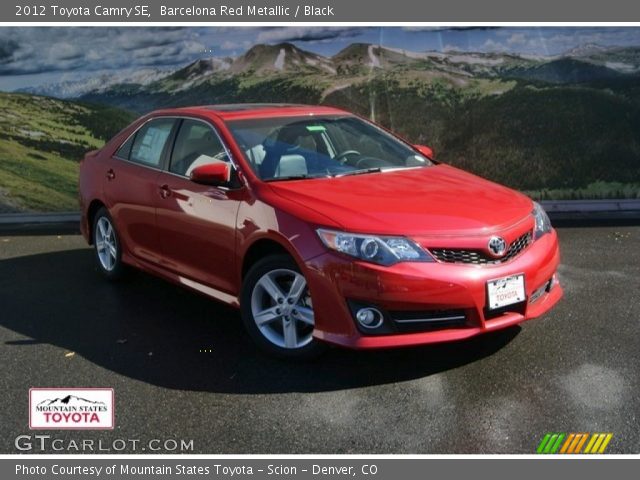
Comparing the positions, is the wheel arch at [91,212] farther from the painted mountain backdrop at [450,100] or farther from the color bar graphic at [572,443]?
the color bar graphic at [572,443]

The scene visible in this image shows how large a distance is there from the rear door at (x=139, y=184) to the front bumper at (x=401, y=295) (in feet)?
6.30

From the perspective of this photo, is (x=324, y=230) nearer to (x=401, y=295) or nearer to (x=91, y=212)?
(x=401, y=295)

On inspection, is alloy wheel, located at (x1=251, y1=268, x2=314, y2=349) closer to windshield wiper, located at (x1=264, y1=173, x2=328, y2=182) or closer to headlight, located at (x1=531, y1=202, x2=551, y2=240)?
windshield wiper, located at (x1=264, y1=173, x2=328, y2=182)

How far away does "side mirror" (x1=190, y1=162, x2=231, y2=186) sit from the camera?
4973 mm

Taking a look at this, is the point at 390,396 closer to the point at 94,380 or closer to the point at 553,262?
the point at 553,262

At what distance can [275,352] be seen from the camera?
476 centimetres

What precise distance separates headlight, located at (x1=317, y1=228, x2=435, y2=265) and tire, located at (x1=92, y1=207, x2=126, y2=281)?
110 inches

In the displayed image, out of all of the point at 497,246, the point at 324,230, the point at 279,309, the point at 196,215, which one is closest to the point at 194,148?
the point at 196,215

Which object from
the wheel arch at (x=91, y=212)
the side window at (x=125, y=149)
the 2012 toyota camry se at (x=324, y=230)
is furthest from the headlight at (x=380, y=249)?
the wheel arch at (x=91, y=212)

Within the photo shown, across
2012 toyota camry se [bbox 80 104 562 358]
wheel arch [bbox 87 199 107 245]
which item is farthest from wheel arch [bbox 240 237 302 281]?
wheel arch [bbox 87 199 107 245]

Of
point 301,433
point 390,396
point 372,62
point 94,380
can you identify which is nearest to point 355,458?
point 301,433

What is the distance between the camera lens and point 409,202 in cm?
465

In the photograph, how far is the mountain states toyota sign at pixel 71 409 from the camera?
407 cm

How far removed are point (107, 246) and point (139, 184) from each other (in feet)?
3.27
